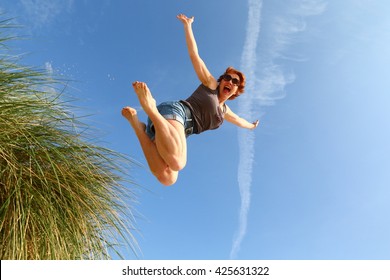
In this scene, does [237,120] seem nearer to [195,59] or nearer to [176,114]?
[195,59]

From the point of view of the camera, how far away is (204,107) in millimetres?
3355

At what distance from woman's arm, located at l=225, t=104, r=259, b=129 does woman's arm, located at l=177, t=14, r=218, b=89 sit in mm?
590

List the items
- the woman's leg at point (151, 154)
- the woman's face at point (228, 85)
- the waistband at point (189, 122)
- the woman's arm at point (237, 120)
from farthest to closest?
1. the woman's arm at point (237, 120)
2. the woman's face at point (228, 85)
3. the waistband at point (189, 122)
4. the woman's leg at point (151, 154)

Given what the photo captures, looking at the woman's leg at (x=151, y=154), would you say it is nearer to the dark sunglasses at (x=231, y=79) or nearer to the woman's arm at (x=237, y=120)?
the dark sunglasses at (x=231, y=79)

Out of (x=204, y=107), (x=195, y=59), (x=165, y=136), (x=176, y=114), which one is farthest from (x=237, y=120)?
(x=165, y=136)

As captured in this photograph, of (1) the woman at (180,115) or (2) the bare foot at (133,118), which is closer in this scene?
(1) the woman at (180,115)

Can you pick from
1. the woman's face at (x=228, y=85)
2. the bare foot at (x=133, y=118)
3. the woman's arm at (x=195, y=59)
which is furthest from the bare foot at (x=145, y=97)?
the woman's face at (x=228, y=85)

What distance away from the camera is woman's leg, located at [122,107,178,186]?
320 cm

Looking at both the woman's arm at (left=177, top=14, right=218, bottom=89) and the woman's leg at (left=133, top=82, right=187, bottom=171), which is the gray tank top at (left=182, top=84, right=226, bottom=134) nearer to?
the woman's arm at (left=177, top=14, right=218, bottom=89)

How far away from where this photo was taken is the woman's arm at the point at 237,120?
4.12 meters

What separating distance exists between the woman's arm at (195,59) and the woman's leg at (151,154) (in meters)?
0.59

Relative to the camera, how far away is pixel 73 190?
3539 mm

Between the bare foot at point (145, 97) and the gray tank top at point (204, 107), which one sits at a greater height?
the gray tank top at point (204, 107)

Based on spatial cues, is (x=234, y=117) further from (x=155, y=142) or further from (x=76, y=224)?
(x=76, y=224)
